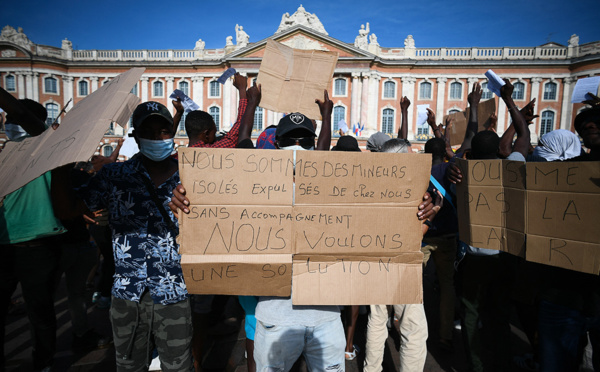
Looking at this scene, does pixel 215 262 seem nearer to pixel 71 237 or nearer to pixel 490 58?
pixel 71 237

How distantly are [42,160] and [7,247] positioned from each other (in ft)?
6.64

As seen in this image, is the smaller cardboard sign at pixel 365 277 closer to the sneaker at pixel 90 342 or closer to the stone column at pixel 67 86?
the sneaker at pixel 90 342

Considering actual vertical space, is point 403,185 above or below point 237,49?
below

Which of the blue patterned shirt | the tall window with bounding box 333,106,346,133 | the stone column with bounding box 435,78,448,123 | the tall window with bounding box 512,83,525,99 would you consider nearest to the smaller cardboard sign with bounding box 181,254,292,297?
the blue patterned shirt

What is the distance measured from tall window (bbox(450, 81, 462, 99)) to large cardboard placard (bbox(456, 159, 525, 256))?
3299 centimetres

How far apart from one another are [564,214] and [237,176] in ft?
5.54

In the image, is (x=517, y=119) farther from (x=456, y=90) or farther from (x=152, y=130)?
(x=456, y=90)

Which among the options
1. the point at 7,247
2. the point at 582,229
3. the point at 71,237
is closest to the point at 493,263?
the point at 582,229

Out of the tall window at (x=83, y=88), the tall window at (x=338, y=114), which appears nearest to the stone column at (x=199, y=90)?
the tall window at (x=83, y=88)

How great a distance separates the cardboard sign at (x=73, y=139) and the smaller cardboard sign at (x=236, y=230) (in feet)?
1.78

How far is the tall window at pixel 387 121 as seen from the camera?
103 ft

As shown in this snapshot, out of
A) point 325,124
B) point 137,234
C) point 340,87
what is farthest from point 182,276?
point 340,87

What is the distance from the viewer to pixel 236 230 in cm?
162

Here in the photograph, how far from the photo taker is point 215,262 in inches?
63.2
